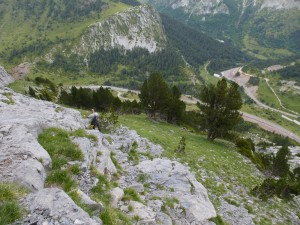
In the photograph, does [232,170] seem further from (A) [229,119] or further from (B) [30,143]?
(B) [30,143]

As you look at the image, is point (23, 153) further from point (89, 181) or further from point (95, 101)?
point (95, 101)

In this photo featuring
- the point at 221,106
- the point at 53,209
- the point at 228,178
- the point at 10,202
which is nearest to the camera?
the point at 10,202

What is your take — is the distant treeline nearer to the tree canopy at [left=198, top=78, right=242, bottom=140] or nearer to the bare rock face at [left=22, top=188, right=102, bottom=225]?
the tree canopy at [left=198, top=78, right=242, bottom=140]

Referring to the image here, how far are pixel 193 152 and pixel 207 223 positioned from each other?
1767 centimetres

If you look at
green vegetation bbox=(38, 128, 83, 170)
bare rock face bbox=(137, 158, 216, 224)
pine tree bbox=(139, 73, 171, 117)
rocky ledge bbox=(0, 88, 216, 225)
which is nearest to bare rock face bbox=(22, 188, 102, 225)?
rocky ledge bbox=(0, 88, 216, 225)

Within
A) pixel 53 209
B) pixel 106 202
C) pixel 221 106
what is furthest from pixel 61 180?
pixel 221 106

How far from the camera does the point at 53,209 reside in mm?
10148

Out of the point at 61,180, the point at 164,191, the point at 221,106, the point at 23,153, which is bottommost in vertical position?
the point at 164,191

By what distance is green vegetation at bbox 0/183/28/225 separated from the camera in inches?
360

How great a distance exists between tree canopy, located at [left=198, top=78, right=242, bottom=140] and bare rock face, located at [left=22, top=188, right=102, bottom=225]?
3905cm

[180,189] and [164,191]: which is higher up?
[180,189]

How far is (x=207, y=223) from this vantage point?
17359mm

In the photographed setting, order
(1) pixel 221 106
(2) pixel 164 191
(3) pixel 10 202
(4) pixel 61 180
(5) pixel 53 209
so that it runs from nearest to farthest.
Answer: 1. (3) pixel 10 202
2. (5) pixel 53 209
3. (4) pixel 61 180
4. (2) pixel 164 191
5. (1) pixel 221 106

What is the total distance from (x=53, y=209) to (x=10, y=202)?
1426 mm
